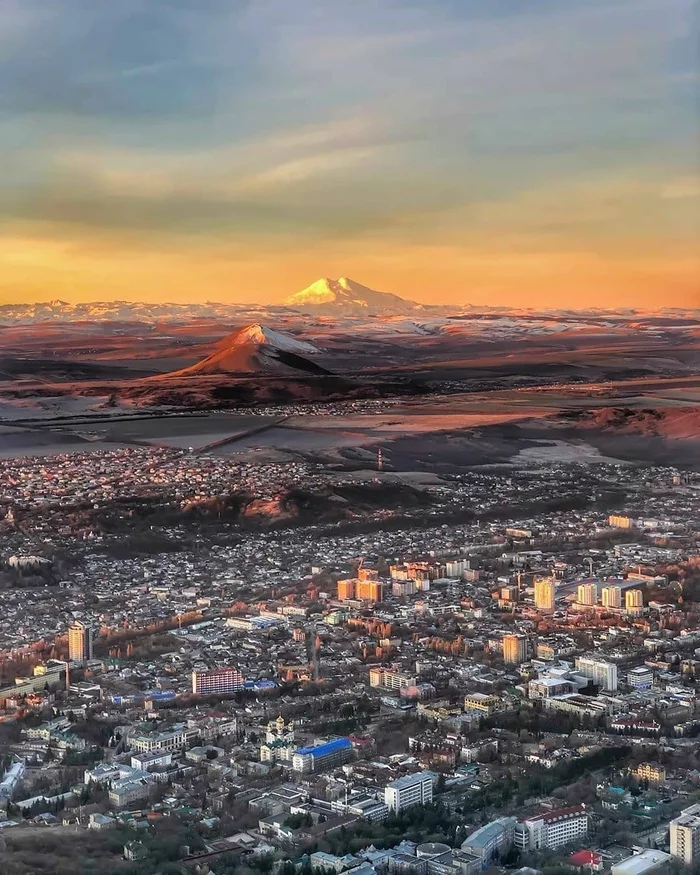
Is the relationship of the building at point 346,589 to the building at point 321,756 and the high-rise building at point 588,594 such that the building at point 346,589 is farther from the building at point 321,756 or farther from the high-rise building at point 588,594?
the building at point 321,756

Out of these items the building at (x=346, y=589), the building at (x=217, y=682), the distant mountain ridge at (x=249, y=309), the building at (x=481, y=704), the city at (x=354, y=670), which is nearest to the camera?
the city at (x=354, y=670)

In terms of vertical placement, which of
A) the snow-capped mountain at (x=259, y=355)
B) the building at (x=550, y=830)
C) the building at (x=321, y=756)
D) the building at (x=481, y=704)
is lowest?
the building at (x=550, y=830)

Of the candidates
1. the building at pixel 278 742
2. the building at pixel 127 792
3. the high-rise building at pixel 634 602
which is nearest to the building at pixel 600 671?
the high-rise building at pixel 634 602

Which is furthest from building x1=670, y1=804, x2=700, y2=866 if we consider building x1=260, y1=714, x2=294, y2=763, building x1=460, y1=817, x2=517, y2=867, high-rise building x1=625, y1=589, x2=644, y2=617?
high-rise building x1=625, y1=589, x2=644, y2=617

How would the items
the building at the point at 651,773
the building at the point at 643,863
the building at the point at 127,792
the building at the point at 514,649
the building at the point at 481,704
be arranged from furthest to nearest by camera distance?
the building at the point at 514,649
the building at the point at 481,704
the building at the point at 651,773
the building at the point at 127,792
the building at the point at 643,863

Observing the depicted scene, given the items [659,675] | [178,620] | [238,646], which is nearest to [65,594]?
[178,620]

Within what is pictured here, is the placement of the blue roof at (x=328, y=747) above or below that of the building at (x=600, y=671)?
A: below

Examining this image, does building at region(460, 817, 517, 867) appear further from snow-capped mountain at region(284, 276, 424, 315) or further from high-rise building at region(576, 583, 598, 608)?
snow-capped mountain at region(284, 276, 424, 315)
